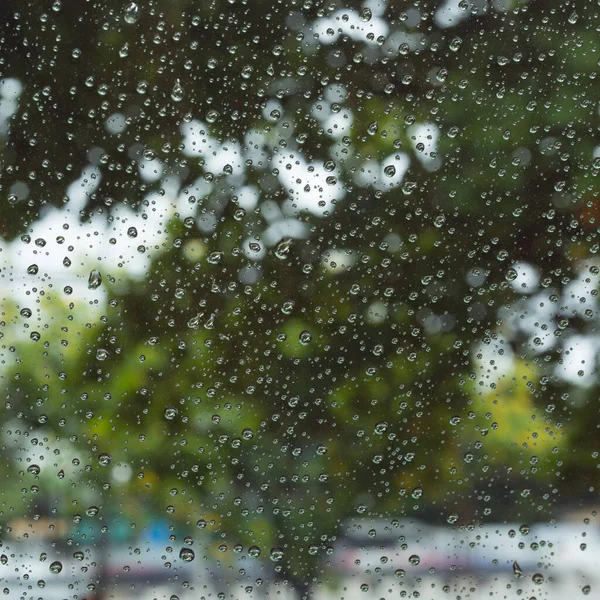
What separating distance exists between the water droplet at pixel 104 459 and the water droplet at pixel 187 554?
163 mm

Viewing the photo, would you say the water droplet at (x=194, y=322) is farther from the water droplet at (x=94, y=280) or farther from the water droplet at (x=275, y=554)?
the water droplet at (x=275, y=554)

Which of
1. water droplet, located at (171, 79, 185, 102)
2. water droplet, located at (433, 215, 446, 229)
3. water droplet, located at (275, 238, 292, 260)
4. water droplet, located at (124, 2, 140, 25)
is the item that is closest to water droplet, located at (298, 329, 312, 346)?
water droplet, located at (275, 238, 292, 260)

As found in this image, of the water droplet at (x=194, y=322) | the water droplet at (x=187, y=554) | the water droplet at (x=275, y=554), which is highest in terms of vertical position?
the water droplet at (x=194, y=322)

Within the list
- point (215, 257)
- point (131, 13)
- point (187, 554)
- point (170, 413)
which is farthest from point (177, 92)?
point (187, 554)

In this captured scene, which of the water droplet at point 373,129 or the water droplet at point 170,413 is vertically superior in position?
the water droplet at point 373,129

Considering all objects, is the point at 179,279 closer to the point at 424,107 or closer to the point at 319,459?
the point at 319,459

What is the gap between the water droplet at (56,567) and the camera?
2.93ft

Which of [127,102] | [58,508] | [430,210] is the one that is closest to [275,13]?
[127,102]

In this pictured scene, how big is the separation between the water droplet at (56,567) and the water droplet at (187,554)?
17 centimetres

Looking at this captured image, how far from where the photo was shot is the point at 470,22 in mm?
936

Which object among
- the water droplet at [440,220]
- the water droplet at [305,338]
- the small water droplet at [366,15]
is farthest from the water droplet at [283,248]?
the small water droplet at [366,15]

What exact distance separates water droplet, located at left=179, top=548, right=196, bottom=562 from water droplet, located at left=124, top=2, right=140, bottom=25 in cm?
77

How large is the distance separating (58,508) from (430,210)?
68cm

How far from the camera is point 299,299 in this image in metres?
0.92
